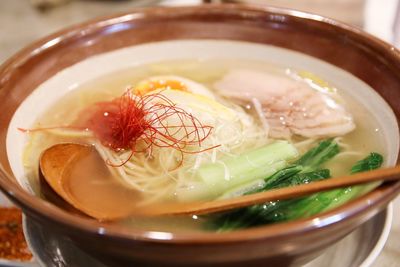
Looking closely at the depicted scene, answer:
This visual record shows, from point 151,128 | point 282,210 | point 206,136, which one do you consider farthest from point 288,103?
point 282,210

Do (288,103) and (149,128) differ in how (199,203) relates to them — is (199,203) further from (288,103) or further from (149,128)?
(288,103)

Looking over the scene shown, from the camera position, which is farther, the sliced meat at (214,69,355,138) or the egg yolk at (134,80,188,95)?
the egg yolk at (134,80,188,95)

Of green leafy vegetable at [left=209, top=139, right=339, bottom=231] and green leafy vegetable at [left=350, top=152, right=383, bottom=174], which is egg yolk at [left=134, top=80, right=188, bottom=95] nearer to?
green leafy vegetable at [left=209, top=139, right=339, bottom=231]

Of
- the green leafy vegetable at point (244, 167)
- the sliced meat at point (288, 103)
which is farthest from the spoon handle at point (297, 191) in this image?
the sliced meat at point (288, 103)

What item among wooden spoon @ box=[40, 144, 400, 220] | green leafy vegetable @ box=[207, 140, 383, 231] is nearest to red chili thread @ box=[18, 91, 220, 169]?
wooden spoon @ box=[40, 144, 400, 220]

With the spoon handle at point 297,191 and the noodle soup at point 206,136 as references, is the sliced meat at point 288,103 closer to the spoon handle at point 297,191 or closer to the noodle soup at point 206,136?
the noodle soup at point 206,136

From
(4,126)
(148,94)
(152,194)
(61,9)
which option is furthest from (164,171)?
(61,9)
